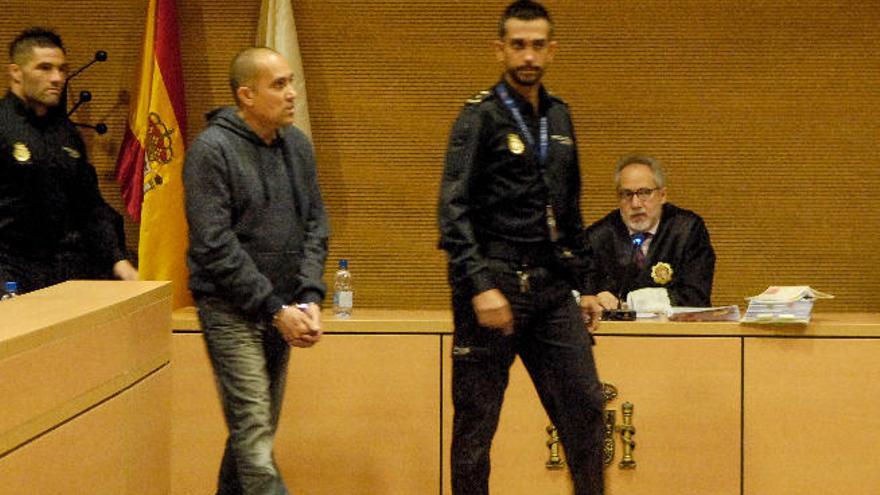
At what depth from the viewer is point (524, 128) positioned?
10.9 feet

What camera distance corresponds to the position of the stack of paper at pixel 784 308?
14.7 feet

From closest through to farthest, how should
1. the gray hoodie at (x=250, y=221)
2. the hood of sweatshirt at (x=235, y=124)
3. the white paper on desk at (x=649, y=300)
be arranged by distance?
the gray hoodie at (x=250, y=221)
the hood of sweatshirt at (x=235, y=124)
the white paper on desk at (x=649, y=300)

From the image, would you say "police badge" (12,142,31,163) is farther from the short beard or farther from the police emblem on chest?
the short beard

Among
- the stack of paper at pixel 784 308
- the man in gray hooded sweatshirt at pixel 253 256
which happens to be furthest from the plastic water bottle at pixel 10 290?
the stack of paper at pixel 784 308

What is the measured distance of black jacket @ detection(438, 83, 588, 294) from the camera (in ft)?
10.7

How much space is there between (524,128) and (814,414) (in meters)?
1.84

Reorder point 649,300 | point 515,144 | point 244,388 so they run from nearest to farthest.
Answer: point 515,144, point 244,388, point 649,300

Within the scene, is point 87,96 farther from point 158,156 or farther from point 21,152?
point 21,152

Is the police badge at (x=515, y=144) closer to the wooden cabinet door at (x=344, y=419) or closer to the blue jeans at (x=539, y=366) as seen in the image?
the blue jeans at (x=539, y=366)

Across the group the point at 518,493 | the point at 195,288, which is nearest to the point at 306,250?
the point at 195,288

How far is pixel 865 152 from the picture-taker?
18.2ft

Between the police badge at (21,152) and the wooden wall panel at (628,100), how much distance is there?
4.52 feet

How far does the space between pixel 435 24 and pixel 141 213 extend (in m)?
1.51

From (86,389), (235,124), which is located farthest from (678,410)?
(86,389)
